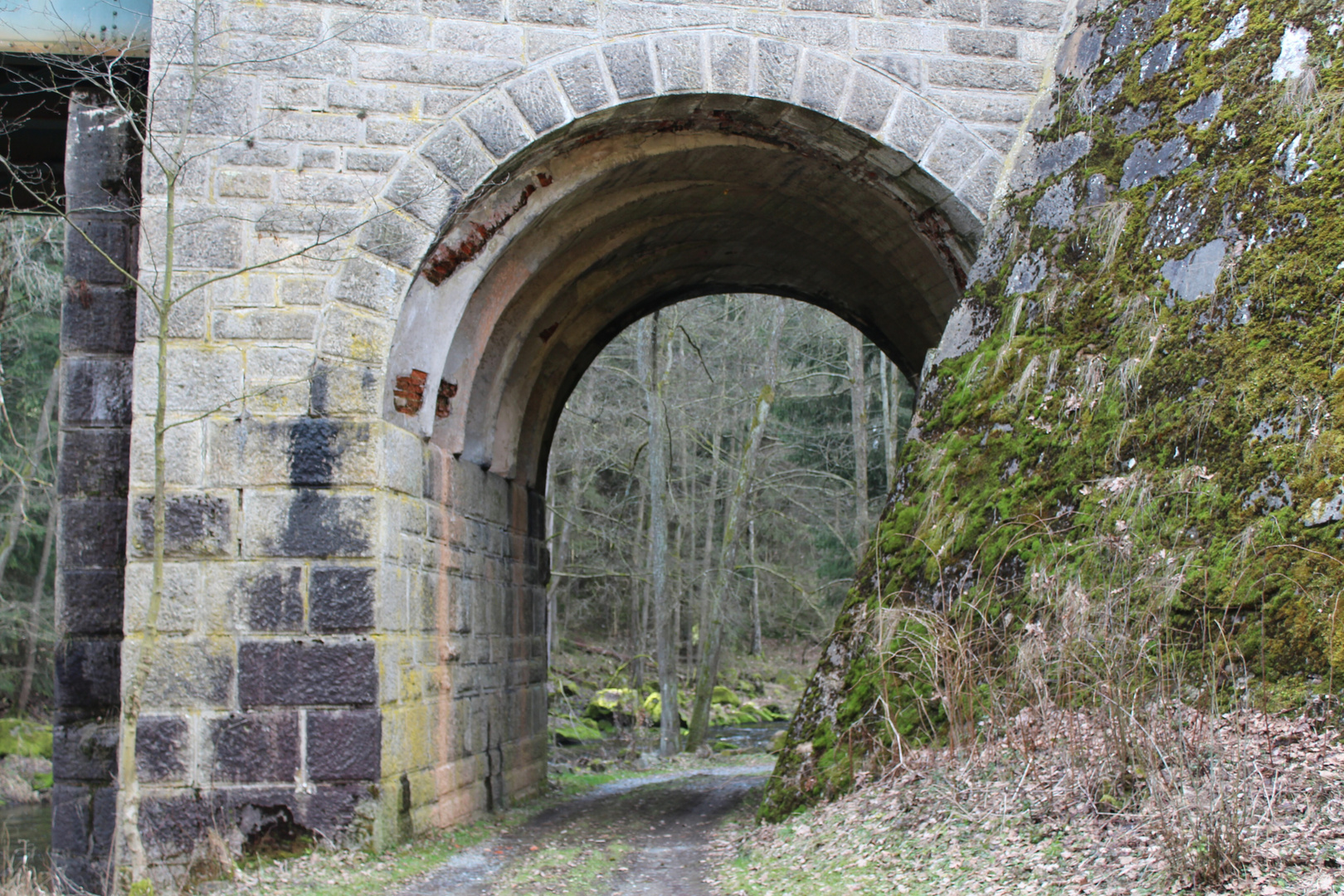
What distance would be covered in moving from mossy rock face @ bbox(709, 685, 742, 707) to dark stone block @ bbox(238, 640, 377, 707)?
49.1ft

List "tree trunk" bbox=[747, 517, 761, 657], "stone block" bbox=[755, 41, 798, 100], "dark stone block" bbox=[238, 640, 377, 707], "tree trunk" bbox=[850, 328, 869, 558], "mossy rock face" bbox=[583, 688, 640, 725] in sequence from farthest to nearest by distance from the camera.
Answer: "tree trunk" bbox=[747, 517, 761, 657], "mossy rock face" bbox=[583, 688, 640, 725], "tree trunk" bbox=[850, 328, 869, 558], "stone block" bbox=[755, 41, 798, 100], "dark stone block" bbox=[238, 640, 377, 707]

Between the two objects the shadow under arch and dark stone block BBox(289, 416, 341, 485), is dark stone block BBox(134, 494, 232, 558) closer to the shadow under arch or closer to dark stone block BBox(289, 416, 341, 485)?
dark stone block BBox(289, 416, 341, 485)

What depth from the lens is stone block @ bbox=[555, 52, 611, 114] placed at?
5621 millimetres

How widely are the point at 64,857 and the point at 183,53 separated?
4.08m

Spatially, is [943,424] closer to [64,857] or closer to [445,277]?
[445,277]

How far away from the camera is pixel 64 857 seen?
5.50 meters

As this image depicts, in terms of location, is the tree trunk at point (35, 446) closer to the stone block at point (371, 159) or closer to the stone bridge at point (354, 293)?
Answer: the stone bridge at point (354, 293)

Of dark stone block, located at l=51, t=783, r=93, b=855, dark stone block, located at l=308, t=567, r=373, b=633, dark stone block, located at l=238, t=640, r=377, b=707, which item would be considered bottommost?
dark stone block, located at l=51, t=783, r=93, b=855

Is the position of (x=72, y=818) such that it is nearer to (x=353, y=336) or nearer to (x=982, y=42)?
(x=353, y=336)

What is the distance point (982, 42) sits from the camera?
5977 millimetres

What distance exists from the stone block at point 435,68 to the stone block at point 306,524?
7.05 ft

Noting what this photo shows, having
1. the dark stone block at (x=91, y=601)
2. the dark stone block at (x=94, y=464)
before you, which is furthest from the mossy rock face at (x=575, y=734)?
the dark stone block at (x=94, y=464)

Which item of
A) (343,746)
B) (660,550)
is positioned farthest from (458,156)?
(660,550)

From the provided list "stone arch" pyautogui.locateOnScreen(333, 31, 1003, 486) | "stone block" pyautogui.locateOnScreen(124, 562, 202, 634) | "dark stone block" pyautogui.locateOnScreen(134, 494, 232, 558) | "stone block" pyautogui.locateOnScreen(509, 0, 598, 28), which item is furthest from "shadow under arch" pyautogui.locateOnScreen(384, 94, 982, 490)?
"stone block" pyautogui.locateOnScreen(124, 562, 202, 634)
